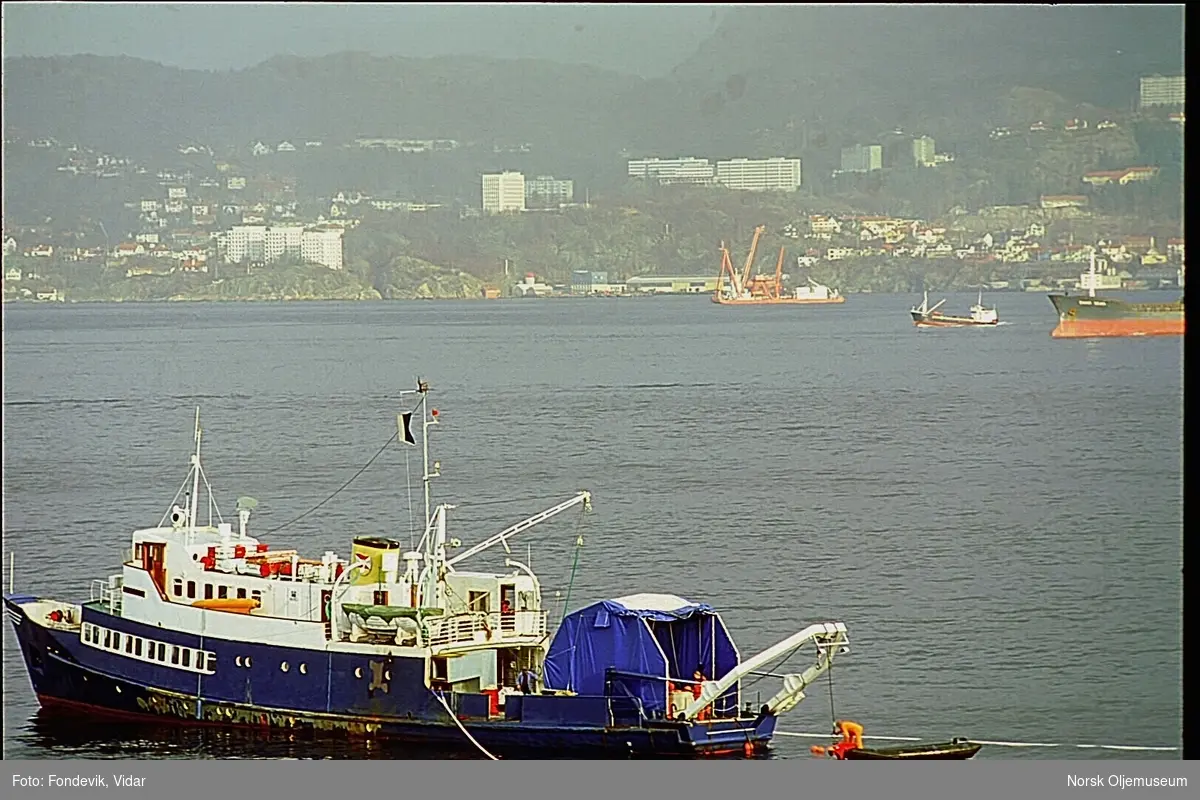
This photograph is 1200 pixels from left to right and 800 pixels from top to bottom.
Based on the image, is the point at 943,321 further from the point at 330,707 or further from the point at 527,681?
the point at 330,707

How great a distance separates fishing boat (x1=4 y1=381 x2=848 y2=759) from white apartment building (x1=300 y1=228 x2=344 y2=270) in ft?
31.3

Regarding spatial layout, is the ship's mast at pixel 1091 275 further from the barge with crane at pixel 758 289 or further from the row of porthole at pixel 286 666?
the row of porthole at pixel 286 666

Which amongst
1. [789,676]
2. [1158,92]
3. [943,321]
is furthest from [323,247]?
[789,676]

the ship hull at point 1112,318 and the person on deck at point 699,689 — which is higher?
the ship hull at point 1112,318

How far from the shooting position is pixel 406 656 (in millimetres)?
7156

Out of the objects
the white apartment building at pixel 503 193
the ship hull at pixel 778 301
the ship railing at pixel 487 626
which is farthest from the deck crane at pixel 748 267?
the ship railing at pixel 487 626

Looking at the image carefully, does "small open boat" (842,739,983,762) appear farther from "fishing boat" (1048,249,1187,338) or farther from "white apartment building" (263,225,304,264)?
"white apartment building" (263,225,304,264)

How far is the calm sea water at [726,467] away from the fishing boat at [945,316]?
16 centimetres

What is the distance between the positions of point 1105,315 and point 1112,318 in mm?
146

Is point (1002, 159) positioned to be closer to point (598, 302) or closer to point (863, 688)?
point (598, 302)

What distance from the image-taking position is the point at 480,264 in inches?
695

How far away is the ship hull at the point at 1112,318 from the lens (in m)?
16.1

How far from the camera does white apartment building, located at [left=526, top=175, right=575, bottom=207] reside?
56.0 feet

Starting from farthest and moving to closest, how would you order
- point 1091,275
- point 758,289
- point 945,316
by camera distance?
point 945,316
point 758,289
point 1091,275
